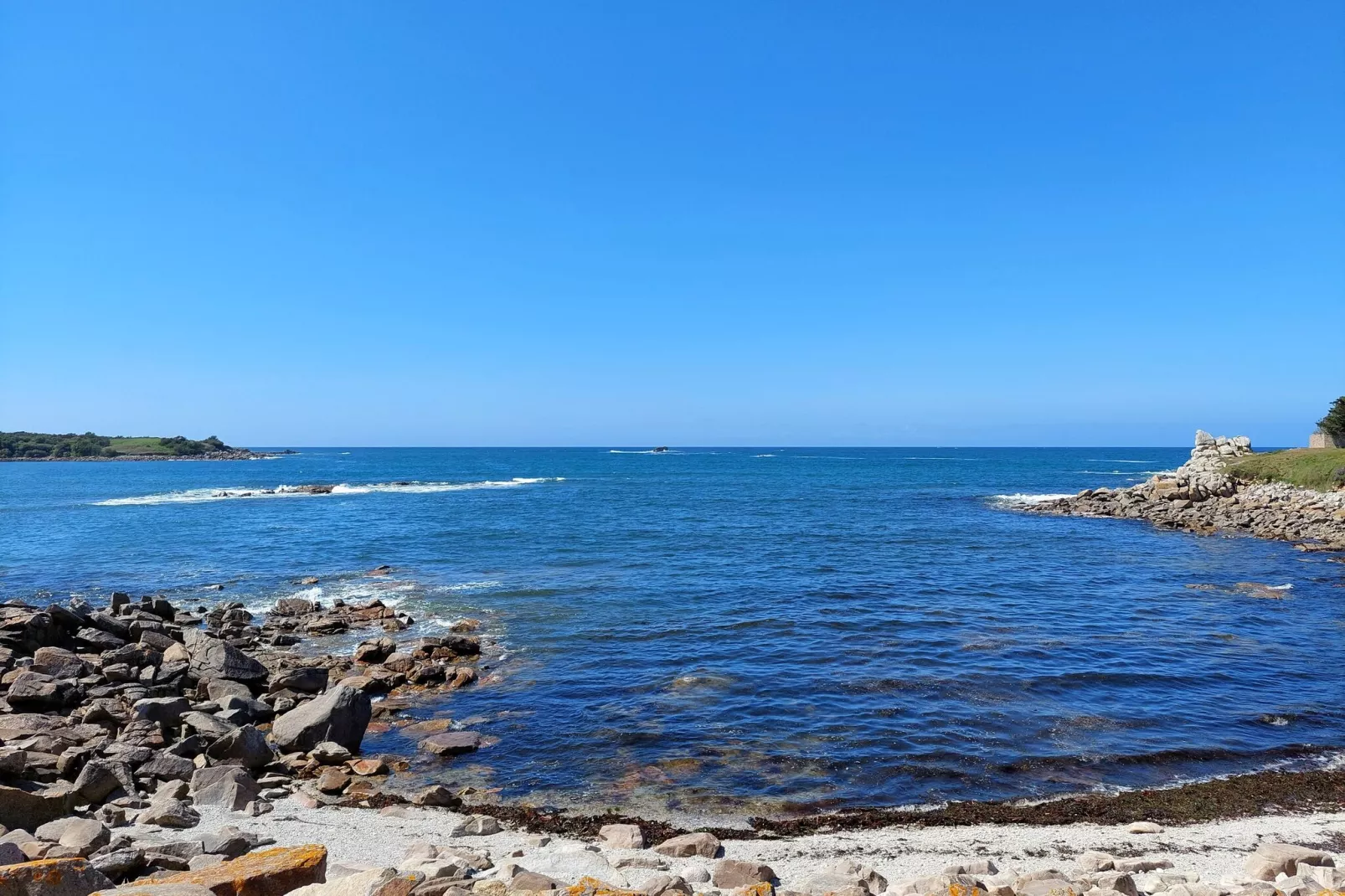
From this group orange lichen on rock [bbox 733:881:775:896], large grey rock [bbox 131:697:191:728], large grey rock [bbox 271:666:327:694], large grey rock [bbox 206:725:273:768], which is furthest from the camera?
large grey rock [bbox 271:666:327:694]

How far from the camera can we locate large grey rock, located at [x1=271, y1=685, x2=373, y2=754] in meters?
15.2

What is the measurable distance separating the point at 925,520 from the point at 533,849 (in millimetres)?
52608

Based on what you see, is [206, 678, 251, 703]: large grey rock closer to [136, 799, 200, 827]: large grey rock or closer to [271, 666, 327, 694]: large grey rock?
[271, 666, 327, 694]: large grey rock

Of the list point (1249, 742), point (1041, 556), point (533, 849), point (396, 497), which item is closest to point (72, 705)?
point (533, 849)

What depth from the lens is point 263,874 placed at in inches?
306

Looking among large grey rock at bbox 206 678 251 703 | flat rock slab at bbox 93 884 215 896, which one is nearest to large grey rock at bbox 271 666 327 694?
large grey rock at bbox 206 678 251 703

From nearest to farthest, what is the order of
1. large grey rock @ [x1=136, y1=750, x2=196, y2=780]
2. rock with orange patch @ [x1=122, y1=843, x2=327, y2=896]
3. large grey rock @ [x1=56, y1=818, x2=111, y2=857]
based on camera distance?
1. rock with orange patch @ [x1=122, y1=843, x2=327, y2=896]
2. large grey rock @ [x1=56, y1=818, x2=111, y2=857]
3. large grey rock @ [x1=136, y1=750, x2=196, y2=780]

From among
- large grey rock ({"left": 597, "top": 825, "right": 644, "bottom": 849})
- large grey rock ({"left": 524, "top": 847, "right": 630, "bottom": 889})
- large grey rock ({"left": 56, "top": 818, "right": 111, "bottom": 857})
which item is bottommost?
large grey rock ({"left": 597, "top": 825, "right": 644, "bottom": 849})

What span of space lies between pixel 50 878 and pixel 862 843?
9.81 meters

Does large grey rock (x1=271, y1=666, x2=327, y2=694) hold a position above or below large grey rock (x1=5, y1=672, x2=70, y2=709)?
below

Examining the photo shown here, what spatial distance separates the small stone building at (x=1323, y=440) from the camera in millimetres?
65375

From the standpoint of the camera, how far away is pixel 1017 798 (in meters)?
13.2

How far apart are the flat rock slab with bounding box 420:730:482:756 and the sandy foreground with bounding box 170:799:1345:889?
312cm

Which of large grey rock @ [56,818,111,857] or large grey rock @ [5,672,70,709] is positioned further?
large grey rock @ [5,672,70,709]
